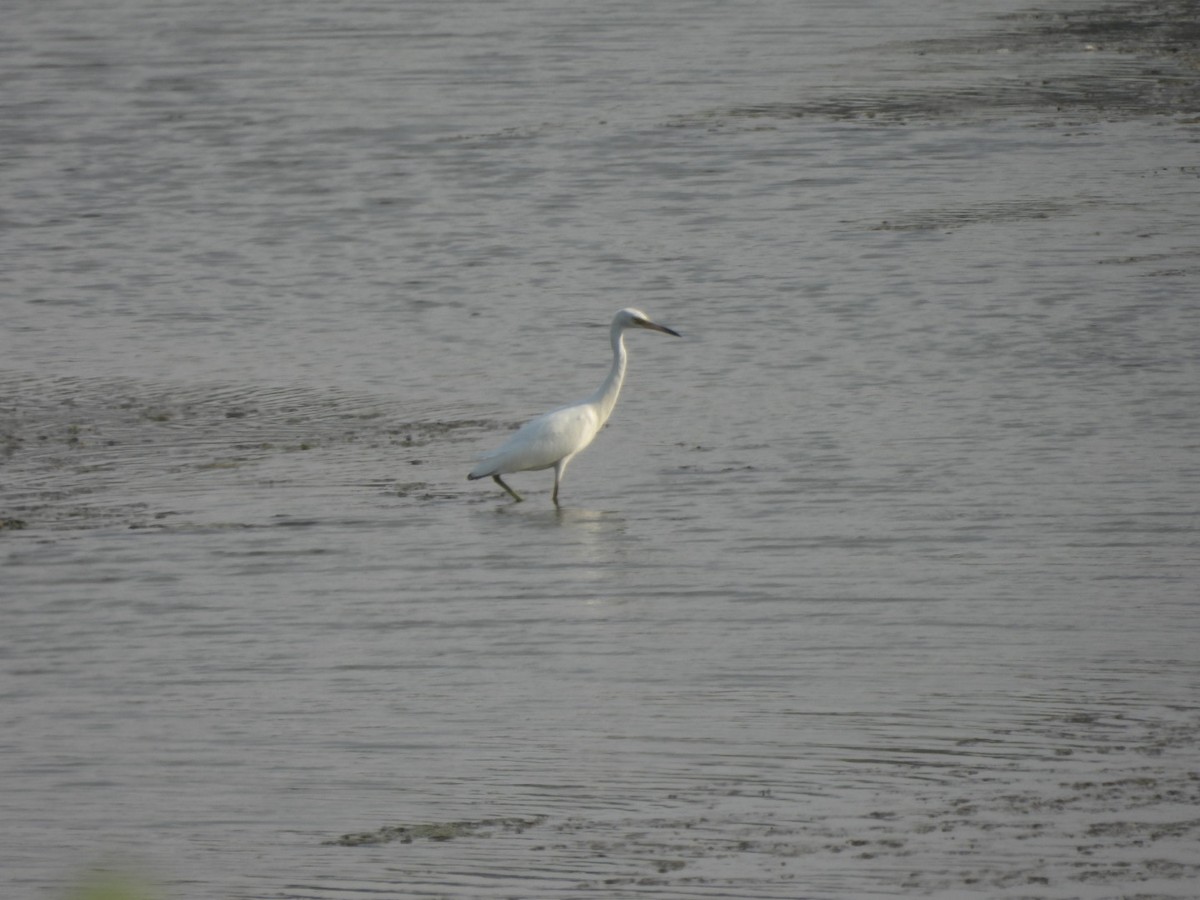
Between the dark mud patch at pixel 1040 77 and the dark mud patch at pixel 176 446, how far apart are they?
12365 millimetres

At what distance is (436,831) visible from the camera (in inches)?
279

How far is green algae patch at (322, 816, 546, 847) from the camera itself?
703 cm

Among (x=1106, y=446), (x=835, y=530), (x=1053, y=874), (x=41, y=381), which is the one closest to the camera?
(x=1053, y=874)

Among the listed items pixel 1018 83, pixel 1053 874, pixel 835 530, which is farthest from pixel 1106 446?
pixel 1018 83

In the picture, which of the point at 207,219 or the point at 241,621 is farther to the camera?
the point at 207,219

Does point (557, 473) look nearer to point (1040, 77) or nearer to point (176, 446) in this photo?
point (176, 446)

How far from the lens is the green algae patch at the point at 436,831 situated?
703 cm

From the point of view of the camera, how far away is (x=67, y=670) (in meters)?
9.12

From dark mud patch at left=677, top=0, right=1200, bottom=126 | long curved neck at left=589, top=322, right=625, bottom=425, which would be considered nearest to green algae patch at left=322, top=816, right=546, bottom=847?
long curved neck at left=589, top=322, right=625, bottom=425

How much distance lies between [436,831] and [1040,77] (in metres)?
21.4

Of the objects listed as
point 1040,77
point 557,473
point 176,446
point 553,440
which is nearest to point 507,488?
point 557,473

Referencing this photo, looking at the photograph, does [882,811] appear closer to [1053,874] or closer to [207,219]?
[1053,874]

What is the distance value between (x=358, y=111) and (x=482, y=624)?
740 inches

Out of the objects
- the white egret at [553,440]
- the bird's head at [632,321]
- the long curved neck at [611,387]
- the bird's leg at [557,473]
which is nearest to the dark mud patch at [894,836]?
the white egret at [553,440]
